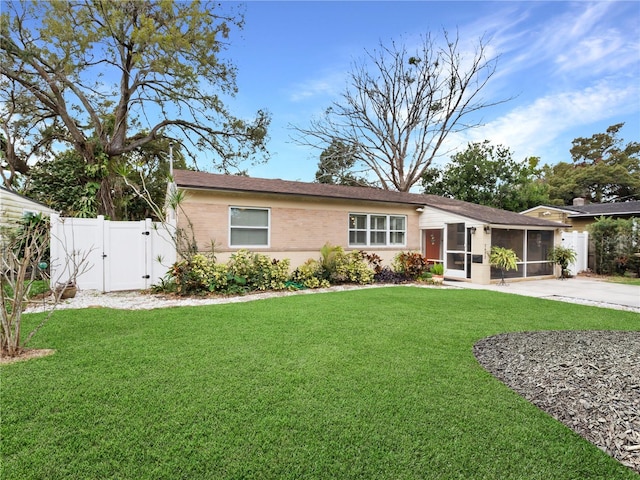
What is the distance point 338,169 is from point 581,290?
823 inches

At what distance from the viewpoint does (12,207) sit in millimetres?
10828

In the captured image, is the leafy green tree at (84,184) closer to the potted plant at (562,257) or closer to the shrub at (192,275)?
the shrub at (192,275)

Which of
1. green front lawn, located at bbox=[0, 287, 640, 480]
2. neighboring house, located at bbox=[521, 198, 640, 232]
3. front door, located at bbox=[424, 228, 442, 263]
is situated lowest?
green front lawn, located at bbox=[0, 287, 640, 480]

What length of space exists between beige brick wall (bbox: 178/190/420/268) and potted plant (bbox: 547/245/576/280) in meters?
5.99

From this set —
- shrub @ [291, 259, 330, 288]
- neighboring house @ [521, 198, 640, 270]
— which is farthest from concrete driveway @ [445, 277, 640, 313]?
shrub @ [291, 259, 330, 288]

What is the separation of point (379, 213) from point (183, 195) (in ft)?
25.2

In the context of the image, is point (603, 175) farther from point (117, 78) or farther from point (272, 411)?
point (117, 78)

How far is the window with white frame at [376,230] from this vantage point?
1337cm

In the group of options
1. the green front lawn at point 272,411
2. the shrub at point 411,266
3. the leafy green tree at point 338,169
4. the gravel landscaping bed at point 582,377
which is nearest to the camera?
the green front lawn at point 272,411

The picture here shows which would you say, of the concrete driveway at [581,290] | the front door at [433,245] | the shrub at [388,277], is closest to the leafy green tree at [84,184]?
the shrub at [388,277]

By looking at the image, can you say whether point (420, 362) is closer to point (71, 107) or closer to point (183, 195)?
point (183, 195)

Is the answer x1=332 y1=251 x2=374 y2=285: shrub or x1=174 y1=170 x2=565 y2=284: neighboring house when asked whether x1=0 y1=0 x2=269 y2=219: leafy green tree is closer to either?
x1=174 y1=170 x2=565 y2=284: neighboring house

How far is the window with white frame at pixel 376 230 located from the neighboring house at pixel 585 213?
1009cm

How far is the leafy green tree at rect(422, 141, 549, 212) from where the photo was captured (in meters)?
25.2
